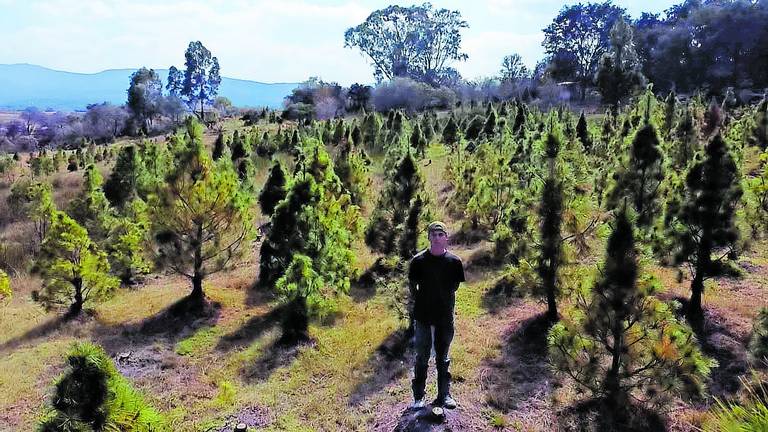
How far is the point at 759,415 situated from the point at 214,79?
6532cm

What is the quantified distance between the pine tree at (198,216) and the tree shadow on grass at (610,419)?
28.0 feet

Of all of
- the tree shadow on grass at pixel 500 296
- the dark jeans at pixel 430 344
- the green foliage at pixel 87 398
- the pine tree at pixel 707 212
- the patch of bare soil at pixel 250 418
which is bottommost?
the patch of bare soil at pixel 250 418

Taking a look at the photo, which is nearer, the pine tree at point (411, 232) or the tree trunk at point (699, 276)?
the tree trunk at point (699, 276)

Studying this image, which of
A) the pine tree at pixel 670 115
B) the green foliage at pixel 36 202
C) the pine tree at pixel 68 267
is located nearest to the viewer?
the pine tree at pixel 68 267

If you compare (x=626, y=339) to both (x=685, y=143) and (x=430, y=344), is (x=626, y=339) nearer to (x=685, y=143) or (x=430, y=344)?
(x=430, y=344)

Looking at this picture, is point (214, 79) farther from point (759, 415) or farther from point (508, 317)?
point (759, 415)

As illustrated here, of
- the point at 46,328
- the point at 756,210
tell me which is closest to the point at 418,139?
the point at 46,328

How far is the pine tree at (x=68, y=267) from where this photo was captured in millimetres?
12180

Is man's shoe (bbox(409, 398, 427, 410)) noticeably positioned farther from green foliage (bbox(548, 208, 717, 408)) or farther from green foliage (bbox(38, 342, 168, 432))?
green foliage (bbox(38, 342, 168, 432))

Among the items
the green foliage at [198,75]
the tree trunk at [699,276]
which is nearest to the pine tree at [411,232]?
the tree trunk at [699,276]

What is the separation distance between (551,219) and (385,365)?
12.9ft

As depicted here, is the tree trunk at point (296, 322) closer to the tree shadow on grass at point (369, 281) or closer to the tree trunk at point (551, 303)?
the tree shadow on grass at point (369, 281)

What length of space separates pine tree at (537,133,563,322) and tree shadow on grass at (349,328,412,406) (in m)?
2.90

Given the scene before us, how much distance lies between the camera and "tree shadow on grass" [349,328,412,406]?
27.1 ft
